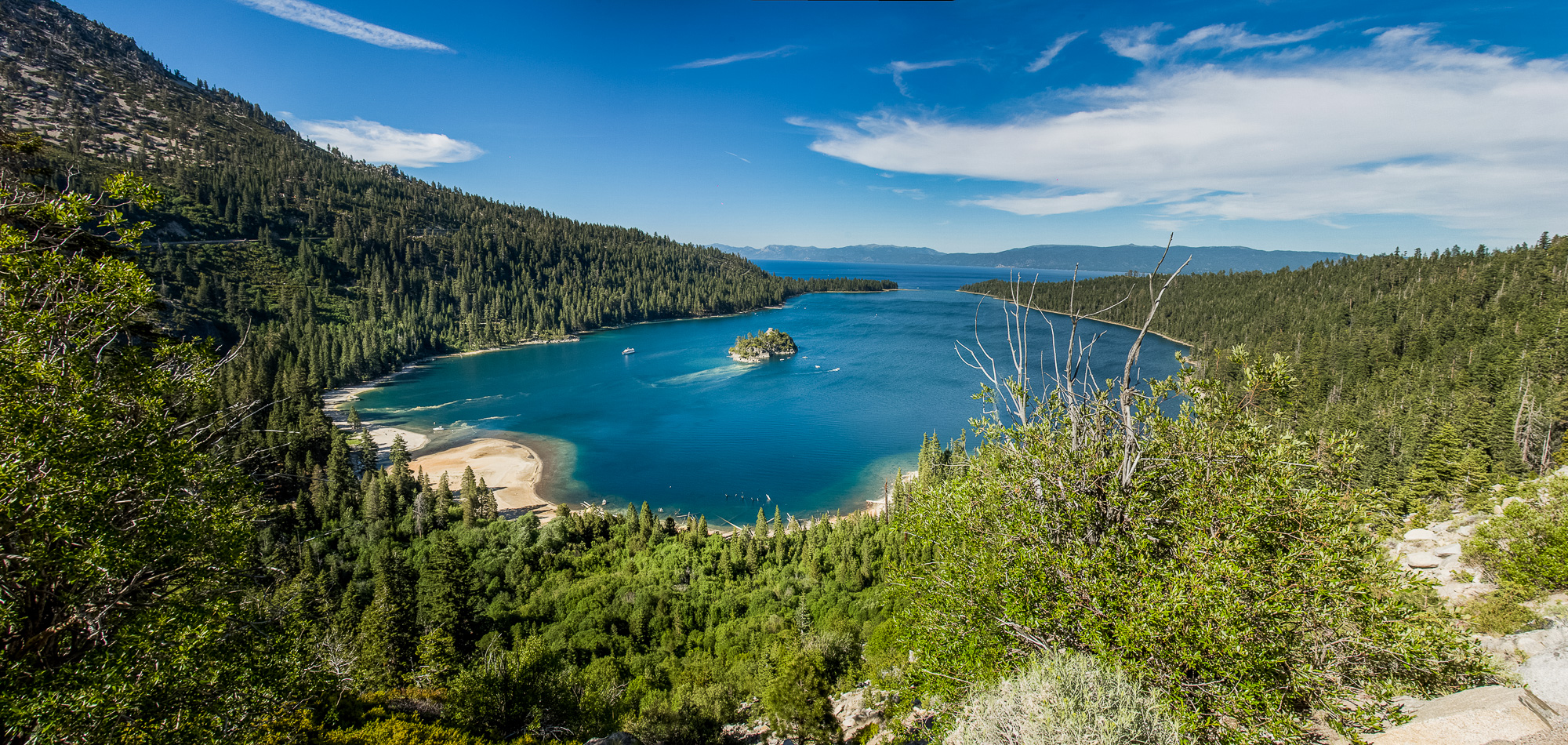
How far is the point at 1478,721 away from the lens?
789cm

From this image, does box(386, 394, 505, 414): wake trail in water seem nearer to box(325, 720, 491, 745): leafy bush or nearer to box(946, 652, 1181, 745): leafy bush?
box(325, 720, 491, 745): leafy bush

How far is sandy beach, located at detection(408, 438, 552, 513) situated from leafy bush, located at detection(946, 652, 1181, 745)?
156ft

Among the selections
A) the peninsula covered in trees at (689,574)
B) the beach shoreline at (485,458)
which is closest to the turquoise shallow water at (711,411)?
the beach shoreline at (485,458)

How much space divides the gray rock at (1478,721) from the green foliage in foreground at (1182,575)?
44 cm

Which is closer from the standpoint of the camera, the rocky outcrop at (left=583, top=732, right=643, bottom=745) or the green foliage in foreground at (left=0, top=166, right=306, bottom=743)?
the green foliage in foreground at (left=0, top=166, right=306, bottom=743)

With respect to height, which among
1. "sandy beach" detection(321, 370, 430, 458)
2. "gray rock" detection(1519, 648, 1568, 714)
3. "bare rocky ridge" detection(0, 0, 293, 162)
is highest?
"bare rocky ridge" detection(0, 0, 293, 162)

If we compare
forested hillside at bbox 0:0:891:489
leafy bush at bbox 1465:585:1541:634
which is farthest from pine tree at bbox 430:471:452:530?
leafy bush at bbox 1465:585:1541:634

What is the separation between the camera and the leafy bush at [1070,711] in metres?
6.89

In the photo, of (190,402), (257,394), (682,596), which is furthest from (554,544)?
(257,394)

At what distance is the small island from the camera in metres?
114

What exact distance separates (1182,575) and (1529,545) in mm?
20874

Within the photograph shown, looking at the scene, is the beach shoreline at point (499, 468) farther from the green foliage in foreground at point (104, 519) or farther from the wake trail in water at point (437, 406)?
the green foliage in foreground at point (104, 519)

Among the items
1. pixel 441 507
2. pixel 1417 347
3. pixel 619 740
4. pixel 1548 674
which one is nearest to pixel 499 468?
pixel 441 507

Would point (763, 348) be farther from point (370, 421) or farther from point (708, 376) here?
point (370, 421)
